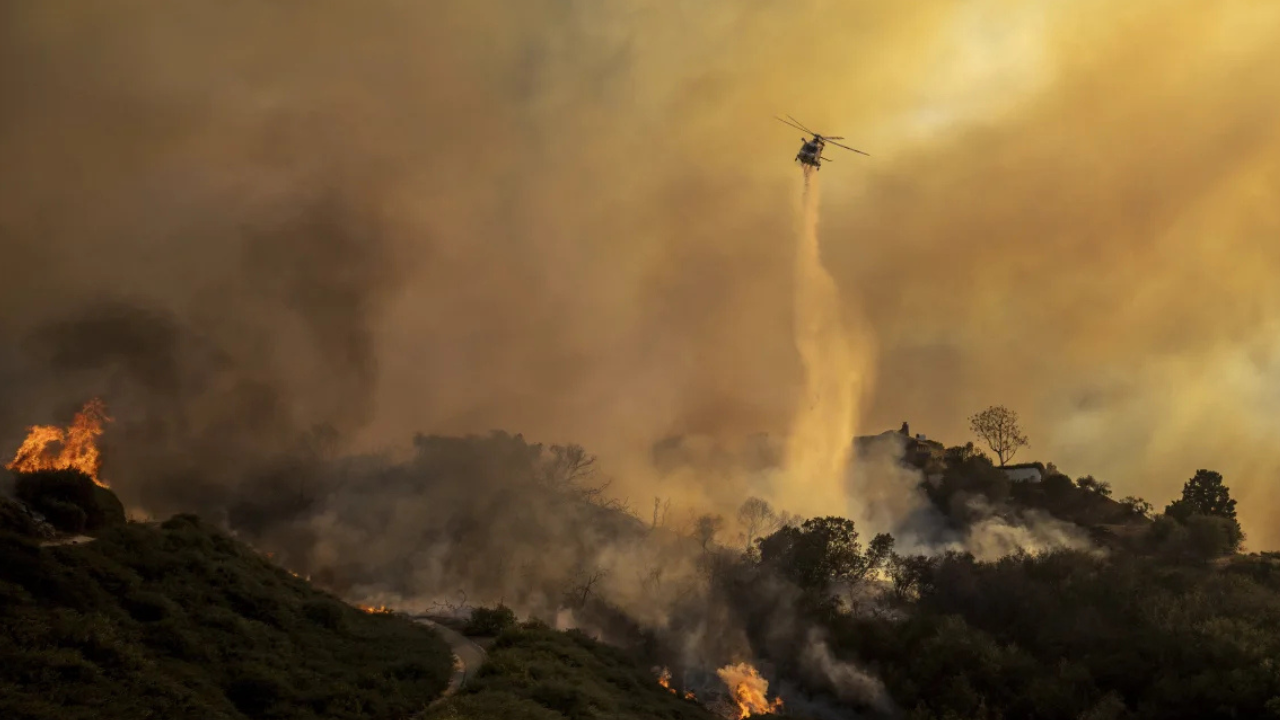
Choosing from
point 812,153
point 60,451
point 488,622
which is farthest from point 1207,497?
point 60,451

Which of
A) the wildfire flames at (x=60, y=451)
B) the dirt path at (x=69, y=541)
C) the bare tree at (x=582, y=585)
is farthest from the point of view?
the bare tree at (x=582, y=585)

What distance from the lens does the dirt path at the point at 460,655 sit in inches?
1826

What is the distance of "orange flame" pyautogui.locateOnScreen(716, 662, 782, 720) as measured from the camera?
6906 centimetres

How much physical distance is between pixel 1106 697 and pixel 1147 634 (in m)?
9.28

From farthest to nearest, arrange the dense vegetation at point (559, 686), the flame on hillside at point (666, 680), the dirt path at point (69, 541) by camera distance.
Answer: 1. the flame on hillside at point (666, 680)
2. the dense vegetation at point (559, 686)
3. the dirt path at point (69, 541)

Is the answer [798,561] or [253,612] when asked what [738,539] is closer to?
[798,561]

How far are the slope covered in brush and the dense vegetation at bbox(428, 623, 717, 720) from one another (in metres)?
3.56

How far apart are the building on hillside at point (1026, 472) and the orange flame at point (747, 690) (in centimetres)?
7937

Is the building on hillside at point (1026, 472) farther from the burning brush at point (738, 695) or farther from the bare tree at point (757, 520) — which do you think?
the burning brush at point (738, 695)

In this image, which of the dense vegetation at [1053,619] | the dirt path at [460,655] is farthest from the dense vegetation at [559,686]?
the dense vegetation at [1053,619]

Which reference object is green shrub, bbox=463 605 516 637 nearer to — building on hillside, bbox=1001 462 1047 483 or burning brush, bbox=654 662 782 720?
burning brush, bbox=654 662 782 720

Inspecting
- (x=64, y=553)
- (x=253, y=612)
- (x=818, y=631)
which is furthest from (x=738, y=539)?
(x=64, y=553)

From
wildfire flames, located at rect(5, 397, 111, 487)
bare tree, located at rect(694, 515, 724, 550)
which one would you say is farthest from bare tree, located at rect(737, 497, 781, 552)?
wildfire flames, located at rect(5, 397, 111, 487)

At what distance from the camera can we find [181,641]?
33.4 metres
